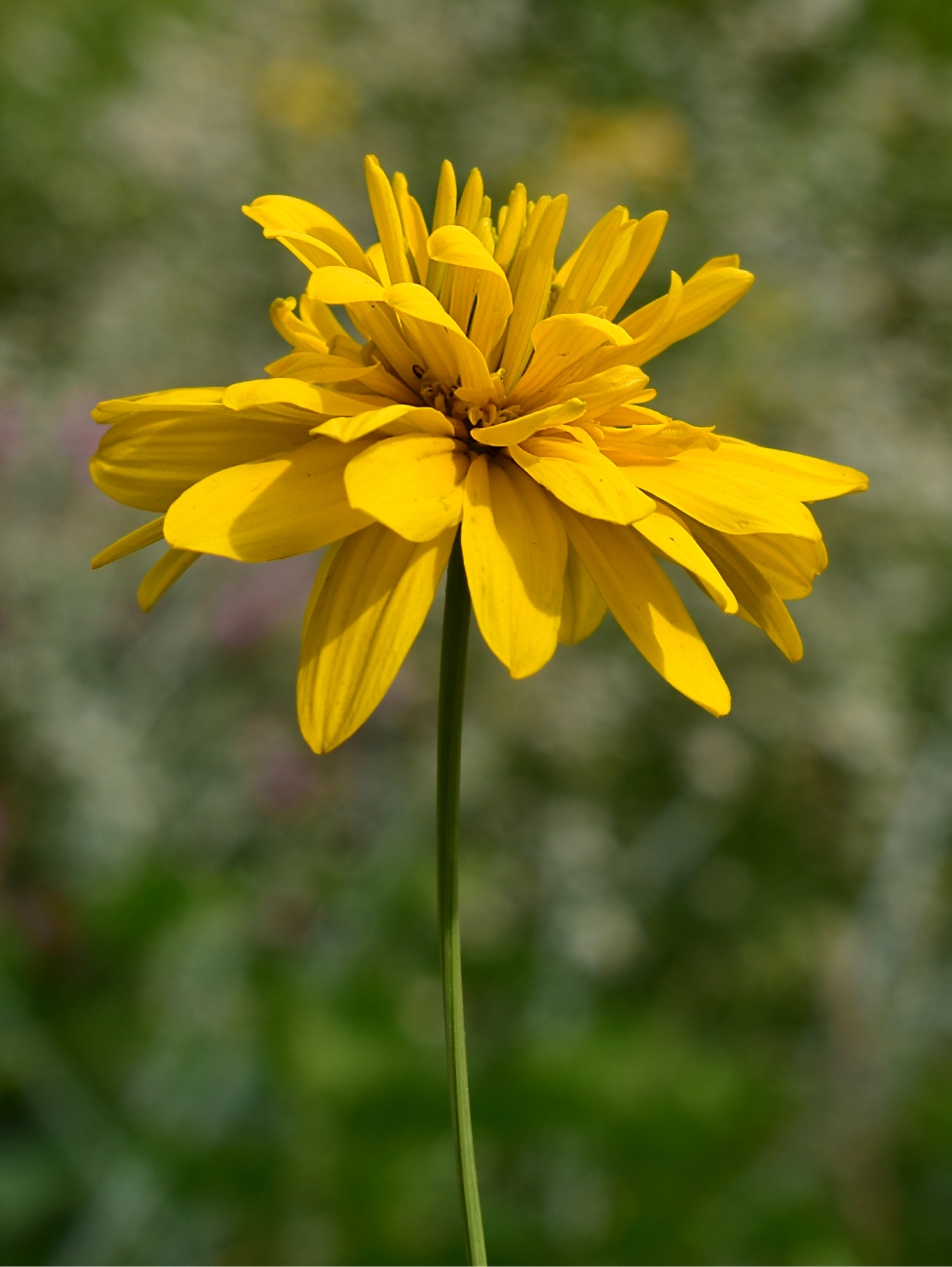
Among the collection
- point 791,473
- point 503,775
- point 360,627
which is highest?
point 791,473

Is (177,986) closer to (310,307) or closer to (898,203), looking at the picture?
(310,307)

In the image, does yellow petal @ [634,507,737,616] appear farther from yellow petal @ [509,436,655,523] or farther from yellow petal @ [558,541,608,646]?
yellow petal @ [558,541,608,646]

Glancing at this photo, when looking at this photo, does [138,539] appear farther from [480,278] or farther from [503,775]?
[503,775]

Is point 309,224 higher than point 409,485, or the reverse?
point 309,224

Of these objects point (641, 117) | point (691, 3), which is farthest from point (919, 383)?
point (691, 3)

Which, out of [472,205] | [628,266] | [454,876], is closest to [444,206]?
[472,205]

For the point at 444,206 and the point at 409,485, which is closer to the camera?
the point at 409,485

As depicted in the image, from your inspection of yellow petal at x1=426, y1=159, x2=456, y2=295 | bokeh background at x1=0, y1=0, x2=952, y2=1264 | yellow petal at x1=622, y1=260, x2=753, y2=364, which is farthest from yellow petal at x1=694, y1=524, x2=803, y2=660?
bokeh background at x1=0, y1=0, x2=952, y2=1264

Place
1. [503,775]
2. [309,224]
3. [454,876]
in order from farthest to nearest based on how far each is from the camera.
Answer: [503,775] < [309,224] < [454,876]
